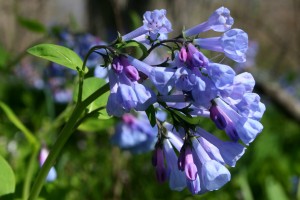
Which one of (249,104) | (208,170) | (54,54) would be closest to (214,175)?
(208,170)

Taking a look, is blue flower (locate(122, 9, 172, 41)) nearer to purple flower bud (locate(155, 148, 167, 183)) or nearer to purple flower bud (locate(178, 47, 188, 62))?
purple flower bud (locate(178, 47, 188, 62))

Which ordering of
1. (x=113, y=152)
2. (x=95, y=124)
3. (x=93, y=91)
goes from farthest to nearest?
1. (x=113, y=152)
2. (x=95, y=124)
3. (x=93, y=91)

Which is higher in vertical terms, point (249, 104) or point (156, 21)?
point (156, 21)

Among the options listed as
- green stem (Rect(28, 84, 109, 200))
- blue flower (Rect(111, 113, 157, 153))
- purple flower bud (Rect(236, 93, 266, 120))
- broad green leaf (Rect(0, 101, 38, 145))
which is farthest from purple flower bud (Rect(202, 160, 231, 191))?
blue flower (Rect(111, 113, 157, 153))

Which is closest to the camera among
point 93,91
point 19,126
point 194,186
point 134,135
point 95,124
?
point 194,186

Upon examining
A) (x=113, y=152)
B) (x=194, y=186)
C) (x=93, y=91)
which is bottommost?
(x=113, y=152)

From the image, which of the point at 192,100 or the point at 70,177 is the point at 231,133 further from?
the point at 70,177

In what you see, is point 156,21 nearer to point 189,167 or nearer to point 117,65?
point 117,65
